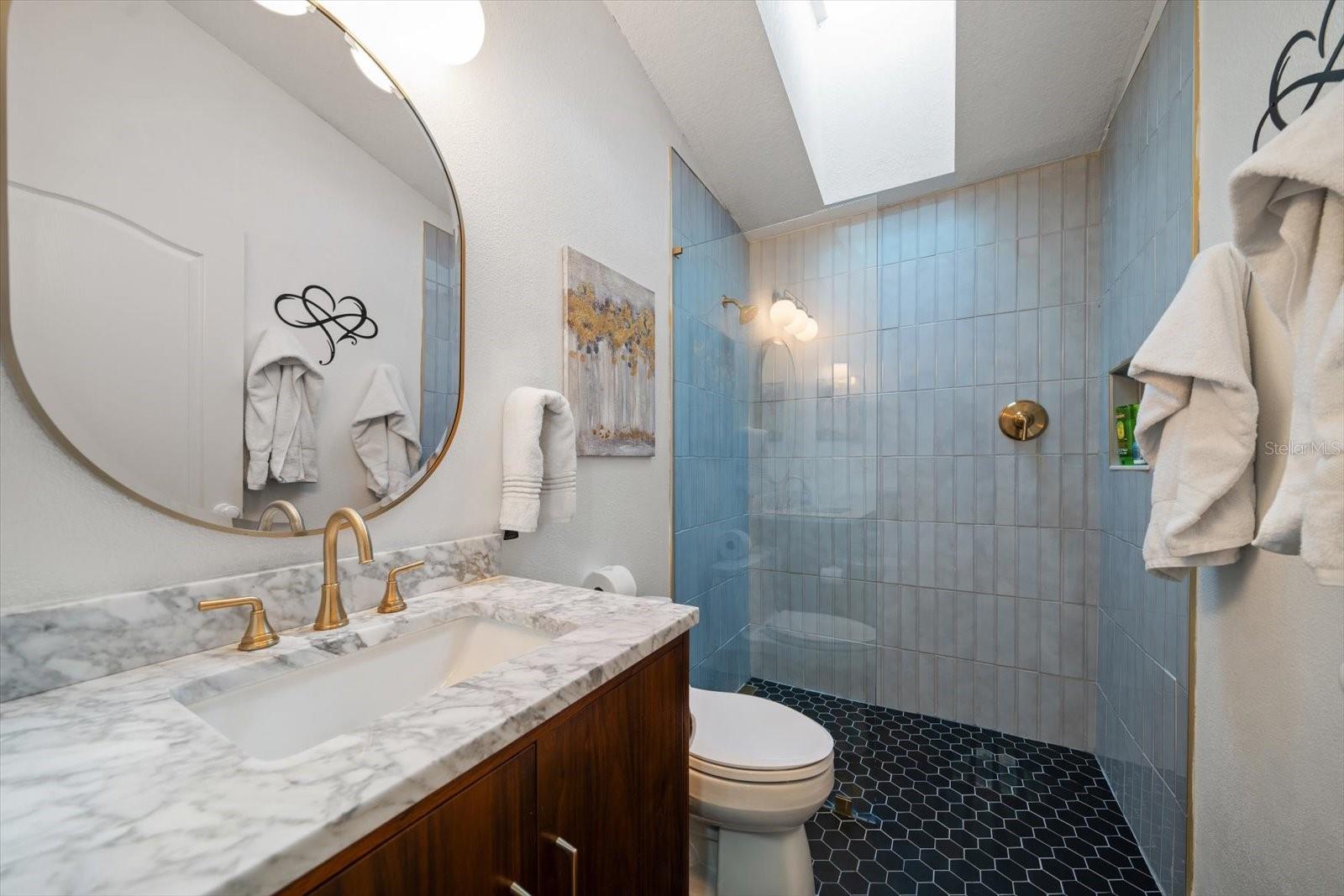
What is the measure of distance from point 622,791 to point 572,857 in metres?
0.13

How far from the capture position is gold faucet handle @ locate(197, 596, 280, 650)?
698 mm

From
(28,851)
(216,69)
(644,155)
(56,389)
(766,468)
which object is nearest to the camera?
(28,851)

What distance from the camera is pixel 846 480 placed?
80.3 inches

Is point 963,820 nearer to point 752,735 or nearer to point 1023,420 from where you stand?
point 752,735

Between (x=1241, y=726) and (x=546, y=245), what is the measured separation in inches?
73.8

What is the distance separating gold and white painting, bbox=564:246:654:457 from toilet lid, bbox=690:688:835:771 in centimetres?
83

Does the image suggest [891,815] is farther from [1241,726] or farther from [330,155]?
[330,155]

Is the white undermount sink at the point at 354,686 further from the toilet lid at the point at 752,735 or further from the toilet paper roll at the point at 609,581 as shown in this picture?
the toilet lid at the point at 752,735

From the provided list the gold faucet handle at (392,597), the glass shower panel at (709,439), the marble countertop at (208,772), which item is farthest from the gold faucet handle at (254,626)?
the glass shower panel at (709,439)

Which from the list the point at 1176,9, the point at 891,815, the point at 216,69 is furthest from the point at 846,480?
the point at 216,69

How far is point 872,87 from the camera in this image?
211 cm

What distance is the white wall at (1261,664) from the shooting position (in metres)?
0.75

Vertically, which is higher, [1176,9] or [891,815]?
[1176,9]

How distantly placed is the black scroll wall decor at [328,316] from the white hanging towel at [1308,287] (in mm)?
1249
